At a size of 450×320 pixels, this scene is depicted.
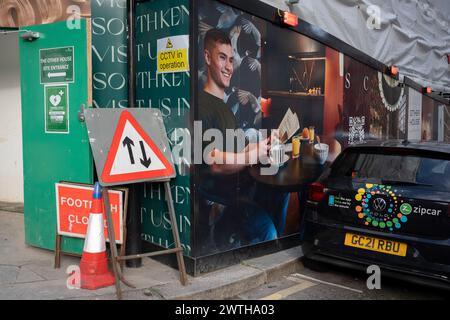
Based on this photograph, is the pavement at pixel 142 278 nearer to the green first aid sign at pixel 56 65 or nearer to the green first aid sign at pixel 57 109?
the green first aid sign at pixel 57 109

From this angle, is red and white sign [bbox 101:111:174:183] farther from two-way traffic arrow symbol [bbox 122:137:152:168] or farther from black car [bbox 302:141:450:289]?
black car [bbox 302:141:450:289]

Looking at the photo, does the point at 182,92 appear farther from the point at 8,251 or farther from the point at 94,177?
the point at 8,251

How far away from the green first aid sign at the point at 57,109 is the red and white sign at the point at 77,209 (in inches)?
25.7

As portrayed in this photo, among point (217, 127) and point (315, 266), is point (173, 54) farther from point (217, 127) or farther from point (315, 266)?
point (315, 266)

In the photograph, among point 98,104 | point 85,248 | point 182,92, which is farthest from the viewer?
point 98,104

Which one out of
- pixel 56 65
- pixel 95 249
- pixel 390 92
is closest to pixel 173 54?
pixel 56 65

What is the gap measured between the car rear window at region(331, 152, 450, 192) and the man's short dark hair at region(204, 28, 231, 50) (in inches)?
72.6

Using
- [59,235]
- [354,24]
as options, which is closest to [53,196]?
[59,235]

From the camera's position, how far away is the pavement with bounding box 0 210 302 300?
171 inches

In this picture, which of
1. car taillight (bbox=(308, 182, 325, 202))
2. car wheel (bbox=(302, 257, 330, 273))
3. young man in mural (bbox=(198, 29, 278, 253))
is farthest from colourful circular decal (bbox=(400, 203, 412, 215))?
young man in mural (bbox=(198, 29, 278, 253))

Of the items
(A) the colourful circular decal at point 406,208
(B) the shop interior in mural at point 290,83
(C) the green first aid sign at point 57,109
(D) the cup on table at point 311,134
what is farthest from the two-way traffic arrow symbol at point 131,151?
(D) the cup on table at point 311,134

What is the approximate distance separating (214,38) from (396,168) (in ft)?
7.57

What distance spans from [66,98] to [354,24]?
223 inches

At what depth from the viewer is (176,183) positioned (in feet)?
16.5
